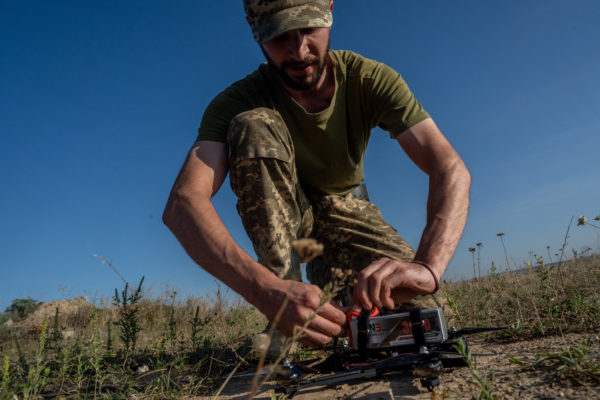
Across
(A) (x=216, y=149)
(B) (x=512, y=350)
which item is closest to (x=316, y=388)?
(B) (x=512, y=350)

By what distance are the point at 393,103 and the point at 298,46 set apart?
81 centimetres

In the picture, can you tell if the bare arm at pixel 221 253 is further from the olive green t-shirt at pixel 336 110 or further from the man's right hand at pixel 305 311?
the olive green t-shirt at pixel 336 110

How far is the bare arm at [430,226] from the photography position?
73.1 inches

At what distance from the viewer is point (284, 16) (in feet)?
9.55

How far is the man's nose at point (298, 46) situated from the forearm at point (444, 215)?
1.26 metres

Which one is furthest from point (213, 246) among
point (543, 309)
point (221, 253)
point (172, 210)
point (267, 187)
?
point (543, 309)

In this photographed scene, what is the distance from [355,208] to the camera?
351cm

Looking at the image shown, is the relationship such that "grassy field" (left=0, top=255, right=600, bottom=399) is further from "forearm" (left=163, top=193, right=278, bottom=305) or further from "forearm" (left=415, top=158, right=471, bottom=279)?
"forearm" (left=415, top=158, right=471, bottom=279)

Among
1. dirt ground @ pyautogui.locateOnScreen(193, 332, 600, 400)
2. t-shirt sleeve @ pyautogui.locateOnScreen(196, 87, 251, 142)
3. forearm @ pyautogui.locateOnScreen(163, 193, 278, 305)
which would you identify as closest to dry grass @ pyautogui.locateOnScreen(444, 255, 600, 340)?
dirt ground @ pyautogui.locateOnScreen(193, 332, 600, 400)

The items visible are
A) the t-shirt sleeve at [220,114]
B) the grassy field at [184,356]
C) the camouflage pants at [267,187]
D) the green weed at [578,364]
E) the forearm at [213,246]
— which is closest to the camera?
the green weed at [578,364]

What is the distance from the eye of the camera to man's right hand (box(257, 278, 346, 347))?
5.74 ft

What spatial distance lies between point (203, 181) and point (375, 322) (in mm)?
1316

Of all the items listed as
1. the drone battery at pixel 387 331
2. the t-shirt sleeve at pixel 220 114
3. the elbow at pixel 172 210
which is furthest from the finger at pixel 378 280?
the t-shirt sleeve at pixel 220 114

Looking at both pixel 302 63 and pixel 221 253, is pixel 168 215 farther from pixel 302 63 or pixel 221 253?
pixel 302 63
